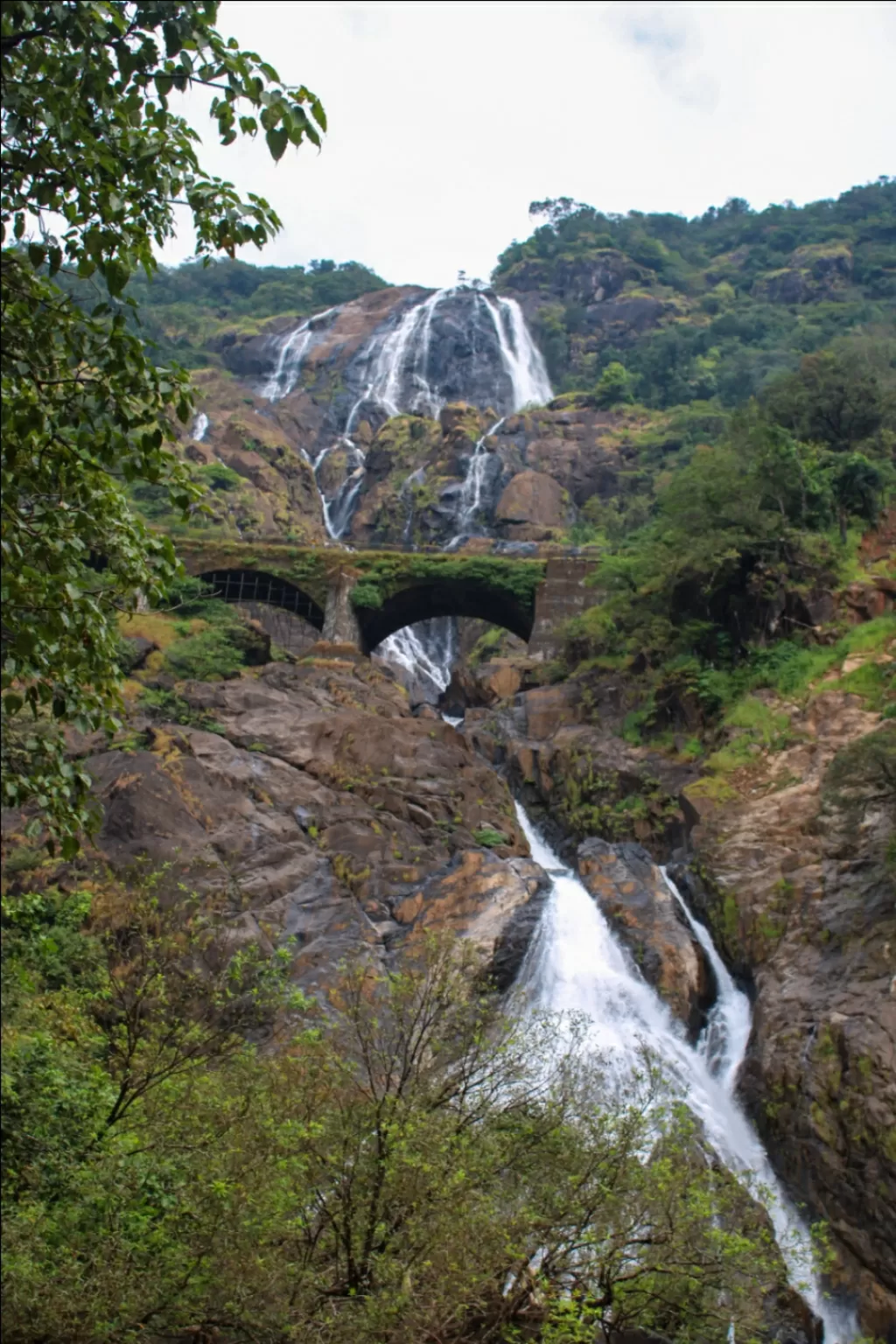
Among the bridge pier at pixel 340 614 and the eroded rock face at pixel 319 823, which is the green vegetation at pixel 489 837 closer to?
the eroded rock face at pixel 319 823

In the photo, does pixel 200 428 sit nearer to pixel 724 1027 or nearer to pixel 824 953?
pixel 724 1027

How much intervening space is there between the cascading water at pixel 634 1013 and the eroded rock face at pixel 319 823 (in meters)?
0.59

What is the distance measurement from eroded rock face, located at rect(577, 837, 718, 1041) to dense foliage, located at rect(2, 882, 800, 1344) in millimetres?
6997

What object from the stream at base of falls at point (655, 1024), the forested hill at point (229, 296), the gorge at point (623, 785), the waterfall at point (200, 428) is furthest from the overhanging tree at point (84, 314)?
the forested hill at point (229, 296)

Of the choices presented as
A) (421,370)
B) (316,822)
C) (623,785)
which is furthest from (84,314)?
(421,370)

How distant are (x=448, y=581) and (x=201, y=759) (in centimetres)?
1717

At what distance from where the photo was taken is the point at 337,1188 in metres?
10.1

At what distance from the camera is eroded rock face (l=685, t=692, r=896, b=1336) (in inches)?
627

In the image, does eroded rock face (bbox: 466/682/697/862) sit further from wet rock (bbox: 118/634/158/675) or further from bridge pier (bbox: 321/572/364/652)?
wet rock (bbox: 118/634/158/675)

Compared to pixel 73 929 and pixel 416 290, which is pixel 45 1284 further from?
pixel 416 290

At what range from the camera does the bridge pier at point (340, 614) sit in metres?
39.2

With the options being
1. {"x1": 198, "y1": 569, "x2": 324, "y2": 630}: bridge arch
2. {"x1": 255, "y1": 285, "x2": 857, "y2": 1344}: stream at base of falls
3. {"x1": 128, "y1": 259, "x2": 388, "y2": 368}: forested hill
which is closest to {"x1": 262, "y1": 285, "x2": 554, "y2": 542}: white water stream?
{"x1": 128, "y1": 259, "x2": 388, "y2": 368}: forested hill

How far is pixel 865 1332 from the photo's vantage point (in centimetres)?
1495

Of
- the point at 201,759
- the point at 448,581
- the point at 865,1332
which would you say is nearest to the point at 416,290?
the point at 448,581
